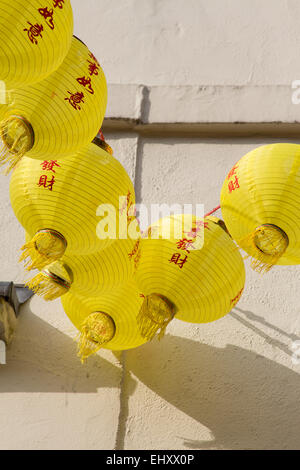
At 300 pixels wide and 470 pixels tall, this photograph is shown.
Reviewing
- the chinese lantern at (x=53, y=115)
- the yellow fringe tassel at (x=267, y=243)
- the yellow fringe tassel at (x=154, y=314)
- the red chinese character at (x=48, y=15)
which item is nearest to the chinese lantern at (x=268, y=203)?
the yellow fringe tassel at (x=267, y=243)

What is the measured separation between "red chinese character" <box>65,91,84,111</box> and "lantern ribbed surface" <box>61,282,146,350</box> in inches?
31.5

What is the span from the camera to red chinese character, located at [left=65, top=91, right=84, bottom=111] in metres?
2.44

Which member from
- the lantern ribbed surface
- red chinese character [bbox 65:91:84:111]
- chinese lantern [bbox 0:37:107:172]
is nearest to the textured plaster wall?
the lantern ribbed surface

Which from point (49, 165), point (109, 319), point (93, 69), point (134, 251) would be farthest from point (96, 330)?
point (93, 69)

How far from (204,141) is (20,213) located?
1.77 metres

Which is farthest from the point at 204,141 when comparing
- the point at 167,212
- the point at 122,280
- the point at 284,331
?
the point at 122,280

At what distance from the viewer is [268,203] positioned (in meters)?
2.46

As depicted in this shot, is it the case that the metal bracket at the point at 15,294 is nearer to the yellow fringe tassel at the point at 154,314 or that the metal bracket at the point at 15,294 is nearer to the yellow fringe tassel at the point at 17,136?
the yellow fringe tassel at the point at 154,314

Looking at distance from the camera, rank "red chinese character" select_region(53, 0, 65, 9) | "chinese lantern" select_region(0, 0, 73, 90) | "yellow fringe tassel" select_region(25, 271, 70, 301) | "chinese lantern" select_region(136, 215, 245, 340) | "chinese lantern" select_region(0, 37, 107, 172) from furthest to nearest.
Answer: "yellow fringe tassel" select_region(25, 271, 70, 301), "chinese lantern" select_region(136, 215, 245, 340), "chinese lantern" select_region(0, 37, 107, 172), "red chinese character" select_region(53, 0, 65, 9), "chinese lantern" select_region(0, 0, 73, 90)

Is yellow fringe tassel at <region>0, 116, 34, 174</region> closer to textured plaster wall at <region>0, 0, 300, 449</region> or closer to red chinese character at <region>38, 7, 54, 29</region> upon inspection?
red chinese character at <region>38, 7, 54, 29</region>

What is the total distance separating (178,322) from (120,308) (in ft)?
1.89

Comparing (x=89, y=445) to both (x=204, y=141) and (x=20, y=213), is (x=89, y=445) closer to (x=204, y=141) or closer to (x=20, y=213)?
(x=20, y=213)

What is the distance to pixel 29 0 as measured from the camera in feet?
7.15

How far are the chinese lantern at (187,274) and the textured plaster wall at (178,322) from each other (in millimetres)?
615
